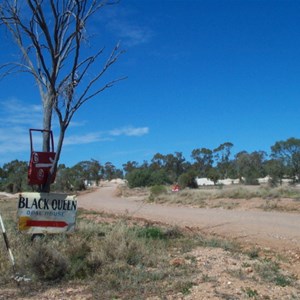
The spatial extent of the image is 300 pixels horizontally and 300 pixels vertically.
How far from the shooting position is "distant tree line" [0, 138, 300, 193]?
73.6 meters

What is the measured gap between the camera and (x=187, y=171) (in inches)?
4063

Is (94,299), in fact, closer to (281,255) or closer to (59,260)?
(59,260)

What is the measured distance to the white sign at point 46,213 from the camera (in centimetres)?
962

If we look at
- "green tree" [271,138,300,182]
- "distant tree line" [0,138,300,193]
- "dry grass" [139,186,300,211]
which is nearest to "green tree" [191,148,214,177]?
"distant tree line" [0,138,300,193]

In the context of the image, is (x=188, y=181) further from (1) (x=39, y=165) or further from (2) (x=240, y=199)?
(1) (x=39, y=165)

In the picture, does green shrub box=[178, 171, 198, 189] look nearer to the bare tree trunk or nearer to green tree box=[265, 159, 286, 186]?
green tree box=[265, 159, 286, 186]

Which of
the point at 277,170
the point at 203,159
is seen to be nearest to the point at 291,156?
the point at 277,170

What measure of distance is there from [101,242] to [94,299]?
307 cm

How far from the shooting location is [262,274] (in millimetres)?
8078

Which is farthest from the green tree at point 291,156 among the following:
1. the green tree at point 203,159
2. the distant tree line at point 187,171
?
the green tree at point 203,159

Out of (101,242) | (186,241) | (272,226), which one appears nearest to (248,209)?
(272,226)

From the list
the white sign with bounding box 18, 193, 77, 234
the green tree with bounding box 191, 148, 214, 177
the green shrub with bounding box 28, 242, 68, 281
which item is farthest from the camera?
the green tree with bounding box 191, 148, 214, 177

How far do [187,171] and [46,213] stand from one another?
93927 mm

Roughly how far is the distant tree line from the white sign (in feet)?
155
